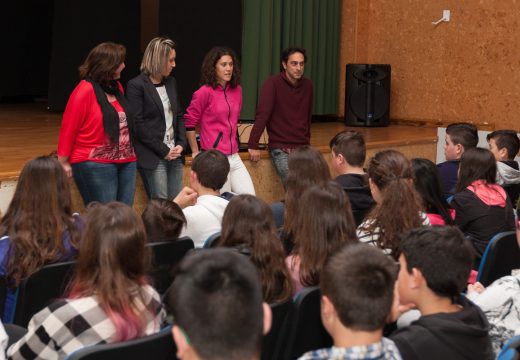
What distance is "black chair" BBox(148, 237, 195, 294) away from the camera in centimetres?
280

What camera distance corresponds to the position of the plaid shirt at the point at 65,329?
1.98 m

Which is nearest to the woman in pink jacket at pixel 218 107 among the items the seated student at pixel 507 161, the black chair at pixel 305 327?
the seated student at pixel 507 161

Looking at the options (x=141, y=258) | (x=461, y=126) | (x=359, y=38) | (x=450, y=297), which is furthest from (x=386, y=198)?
(x=359, y=38)

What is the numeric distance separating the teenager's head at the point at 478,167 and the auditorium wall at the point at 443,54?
419 cm

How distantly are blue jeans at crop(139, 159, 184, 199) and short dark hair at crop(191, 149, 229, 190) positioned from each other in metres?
1.24

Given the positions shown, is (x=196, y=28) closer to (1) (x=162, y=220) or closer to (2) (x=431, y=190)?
(2) (x=431, y=190)

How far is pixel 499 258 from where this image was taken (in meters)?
3.09

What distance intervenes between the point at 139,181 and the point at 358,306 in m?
3.52

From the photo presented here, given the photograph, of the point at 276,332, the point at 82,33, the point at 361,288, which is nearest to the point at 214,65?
the point at 276,332

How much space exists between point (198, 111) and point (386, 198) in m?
2.24

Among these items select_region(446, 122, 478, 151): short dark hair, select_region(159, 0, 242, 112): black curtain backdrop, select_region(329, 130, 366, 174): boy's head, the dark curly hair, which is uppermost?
select_region(159, 0, 242, 112): black curtain backdrop

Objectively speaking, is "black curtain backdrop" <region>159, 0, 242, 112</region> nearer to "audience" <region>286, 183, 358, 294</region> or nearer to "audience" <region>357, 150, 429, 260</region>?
"audience" <region>357, 150, 429, 260</region>

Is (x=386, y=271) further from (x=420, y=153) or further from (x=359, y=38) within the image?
(x=359, y=38)

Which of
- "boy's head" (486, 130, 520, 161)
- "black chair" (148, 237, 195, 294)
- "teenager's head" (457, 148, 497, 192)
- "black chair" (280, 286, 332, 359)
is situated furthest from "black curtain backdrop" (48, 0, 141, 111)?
"black chair" (280, 286, 332, 359)
